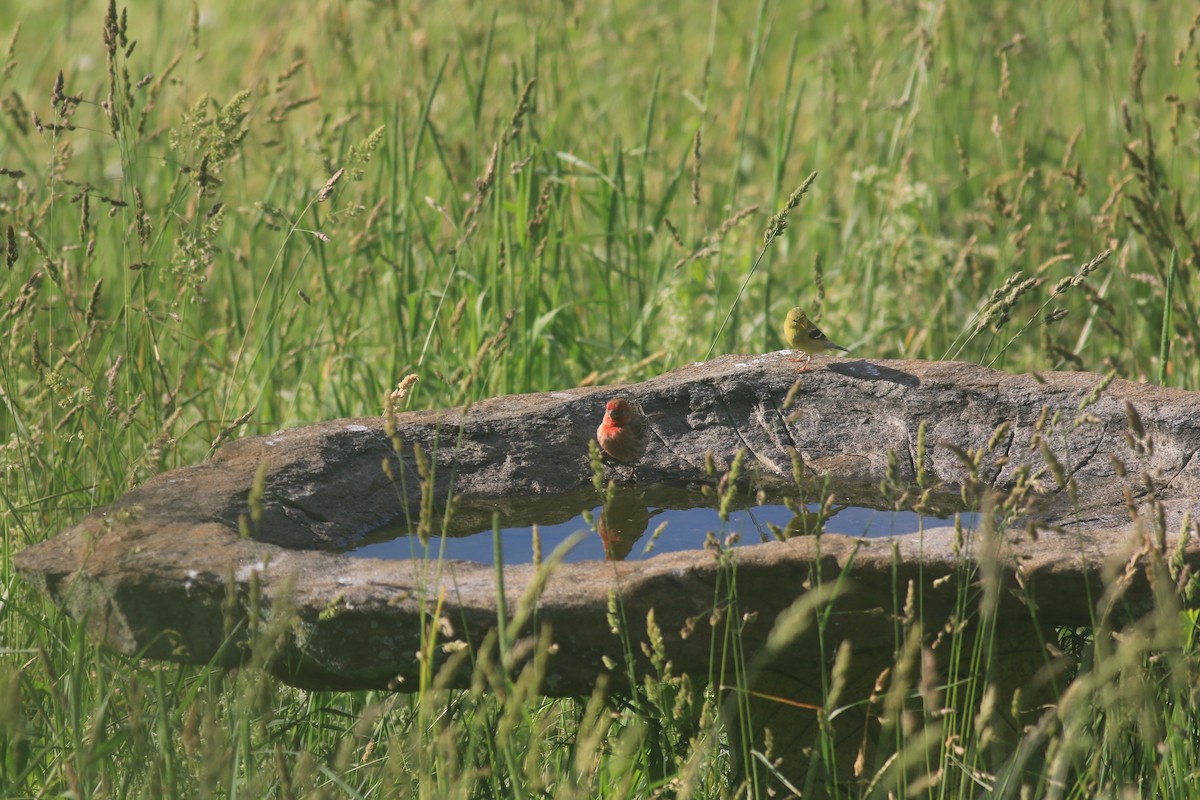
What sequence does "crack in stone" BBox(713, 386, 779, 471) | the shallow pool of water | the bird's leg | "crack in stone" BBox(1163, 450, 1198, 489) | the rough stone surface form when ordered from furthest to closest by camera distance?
the bird's leg → "crack in stone" BBox(713, 386, 779, 471) → "crack in stone" BBox(1163, 450, 1198, 489) → the shallow pool of water → the rough stone surface

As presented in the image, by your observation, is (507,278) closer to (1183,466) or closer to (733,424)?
(733,424)

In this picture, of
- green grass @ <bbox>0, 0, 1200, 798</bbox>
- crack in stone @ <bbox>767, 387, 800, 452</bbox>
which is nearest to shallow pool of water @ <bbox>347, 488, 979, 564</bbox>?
crack in stone @ <bbox>767, 387, 800, 452</bbox>

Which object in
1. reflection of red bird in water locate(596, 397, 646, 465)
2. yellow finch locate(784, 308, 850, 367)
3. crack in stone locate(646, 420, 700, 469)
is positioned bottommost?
crack in stone locate(646, 420, 700, 469)

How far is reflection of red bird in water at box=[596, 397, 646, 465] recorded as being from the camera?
3.36m

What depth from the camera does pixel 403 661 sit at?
7.70ft

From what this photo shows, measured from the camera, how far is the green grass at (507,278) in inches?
99.0

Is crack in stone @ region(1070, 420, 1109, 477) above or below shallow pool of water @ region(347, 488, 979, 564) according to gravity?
above

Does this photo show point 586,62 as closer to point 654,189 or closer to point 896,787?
point 654,189

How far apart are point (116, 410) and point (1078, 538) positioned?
231 cm

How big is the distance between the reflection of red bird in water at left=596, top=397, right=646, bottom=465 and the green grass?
0.98 feet

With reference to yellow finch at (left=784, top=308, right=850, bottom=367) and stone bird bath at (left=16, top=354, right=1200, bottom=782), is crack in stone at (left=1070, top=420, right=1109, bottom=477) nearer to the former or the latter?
stone bird bath at (left=16, top=354, right=1200, bottom=782)

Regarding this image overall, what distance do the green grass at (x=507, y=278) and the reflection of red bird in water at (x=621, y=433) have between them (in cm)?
30

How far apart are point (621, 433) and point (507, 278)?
1626 mm

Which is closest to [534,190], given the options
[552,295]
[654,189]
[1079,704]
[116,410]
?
[552,295]
